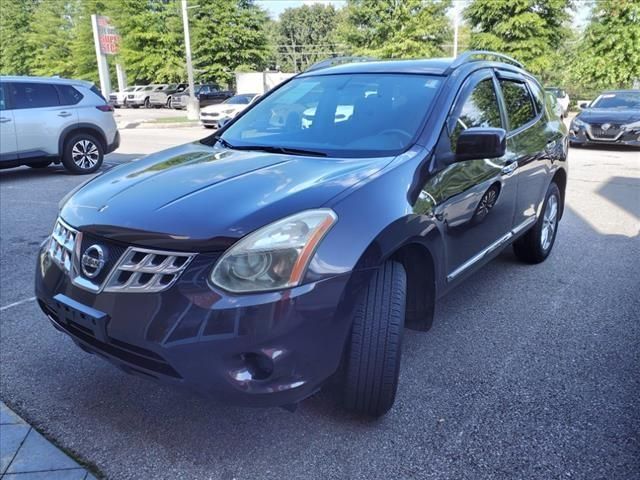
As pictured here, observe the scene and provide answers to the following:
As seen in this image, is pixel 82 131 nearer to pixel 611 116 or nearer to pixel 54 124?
pixel 54 124

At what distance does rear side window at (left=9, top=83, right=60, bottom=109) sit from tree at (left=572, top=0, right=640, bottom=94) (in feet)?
90.2

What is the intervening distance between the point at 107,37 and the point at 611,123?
33.8 metres

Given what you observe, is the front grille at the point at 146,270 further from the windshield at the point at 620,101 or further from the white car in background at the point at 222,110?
the white car in background at the point at 222,110

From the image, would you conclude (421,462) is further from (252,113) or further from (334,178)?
(252,113)

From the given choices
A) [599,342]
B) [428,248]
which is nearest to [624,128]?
[599,342]

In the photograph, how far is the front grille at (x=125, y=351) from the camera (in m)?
2.01

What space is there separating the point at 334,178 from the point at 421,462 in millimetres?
1255

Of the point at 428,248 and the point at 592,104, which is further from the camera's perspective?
the point at 592,104

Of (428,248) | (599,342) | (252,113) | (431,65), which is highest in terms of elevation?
(431,65)

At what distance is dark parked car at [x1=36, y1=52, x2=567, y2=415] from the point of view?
76.7 inches

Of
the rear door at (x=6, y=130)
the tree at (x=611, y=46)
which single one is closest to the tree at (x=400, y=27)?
the tree at (x=611, y=46)

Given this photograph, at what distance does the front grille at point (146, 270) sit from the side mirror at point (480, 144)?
1509 millimetres

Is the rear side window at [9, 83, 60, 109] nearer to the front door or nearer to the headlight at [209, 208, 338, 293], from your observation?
the front door

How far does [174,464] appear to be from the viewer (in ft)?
7.38
